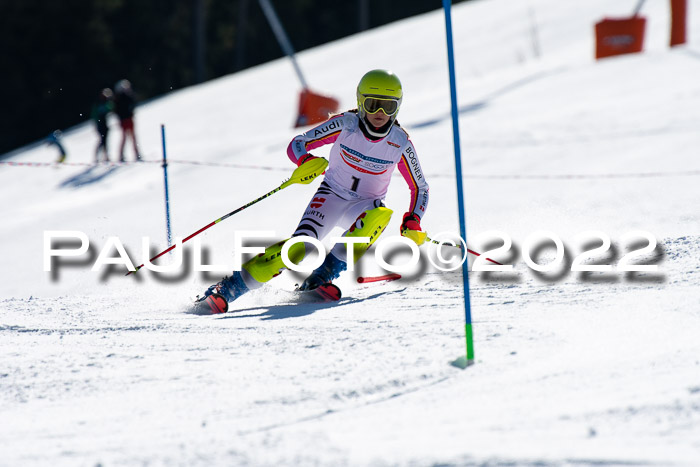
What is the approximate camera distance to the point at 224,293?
235 inches

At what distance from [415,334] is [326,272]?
148 centimetres

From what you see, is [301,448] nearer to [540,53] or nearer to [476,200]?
[476,200]

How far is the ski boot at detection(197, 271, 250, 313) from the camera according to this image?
5.91 meters

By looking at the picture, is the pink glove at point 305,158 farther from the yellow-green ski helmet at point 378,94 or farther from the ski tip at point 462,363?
the ski tip at point 462,363

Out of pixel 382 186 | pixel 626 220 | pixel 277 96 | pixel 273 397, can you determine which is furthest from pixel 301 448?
pixel 277 96

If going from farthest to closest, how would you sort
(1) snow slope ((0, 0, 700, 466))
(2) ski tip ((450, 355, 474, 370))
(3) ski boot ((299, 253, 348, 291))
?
(3) ski boot ((299, 253, 348, 291))
(2) ski tip ((450, 355, 474, 370))
(1) snow slope ((0, 0, 700, 466))

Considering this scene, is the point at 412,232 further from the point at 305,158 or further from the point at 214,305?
the point at 214,305

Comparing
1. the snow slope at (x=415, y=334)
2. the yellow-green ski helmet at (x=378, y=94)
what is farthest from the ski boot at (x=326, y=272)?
the yellow-green ski helmet at (x=378, y=94)

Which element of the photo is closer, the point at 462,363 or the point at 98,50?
the point at 462,363

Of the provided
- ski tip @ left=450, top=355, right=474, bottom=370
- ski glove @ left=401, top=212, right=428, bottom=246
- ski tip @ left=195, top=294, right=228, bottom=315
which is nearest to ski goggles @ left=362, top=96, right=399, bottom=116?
ski glove @ left=401, top=212, right=428, bottom=246

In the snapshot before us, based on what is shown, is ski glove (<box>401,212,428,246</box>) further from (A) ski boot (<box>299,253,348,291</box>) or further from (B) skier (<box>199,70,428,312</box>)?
(A) ski boot (<box>299,253,348,291</box>)

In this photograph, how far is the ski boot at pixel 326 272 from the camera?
6.23 m

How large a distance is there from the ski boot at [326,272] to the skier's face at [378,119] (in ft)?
3.11
